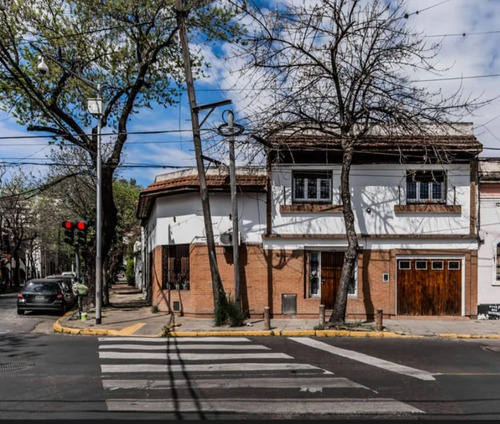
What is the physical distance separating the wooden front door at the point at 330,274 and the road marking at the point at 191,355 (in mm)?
6320

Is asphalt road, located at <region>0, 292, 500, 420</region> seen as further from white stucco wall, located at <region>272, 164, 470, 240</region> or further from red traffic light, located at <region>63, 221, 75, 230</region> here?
white stucco wall, located at <region>272, 164, 470, 240</region>

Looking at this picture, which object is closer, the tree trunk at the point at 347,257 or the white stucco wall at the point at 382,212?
the tree trunk at the point at 347,257

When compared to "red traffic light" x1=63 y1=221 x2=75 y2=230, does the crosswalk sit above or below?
below

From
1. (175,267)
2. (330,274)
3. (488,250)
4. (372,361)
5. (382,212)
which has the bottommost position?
(372,361)

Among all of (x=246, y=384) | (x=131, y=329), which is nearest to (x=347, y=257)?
(x=131, y=329)

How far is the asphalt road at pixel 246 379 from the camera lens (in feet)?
19.9

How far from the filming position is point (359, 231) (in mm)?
15992

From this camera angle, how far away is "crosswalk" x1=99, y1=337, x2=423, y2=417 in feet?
20.3

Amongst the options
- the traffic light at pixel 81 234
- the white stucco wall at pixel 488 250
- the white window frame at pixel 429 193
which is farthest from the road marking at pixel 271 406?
the white stucco wall at pixel 488 250

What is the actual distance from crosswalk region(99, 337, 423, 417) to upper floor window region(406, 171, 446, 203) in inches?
342

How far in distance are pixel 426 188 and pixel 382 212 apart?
1.83 m

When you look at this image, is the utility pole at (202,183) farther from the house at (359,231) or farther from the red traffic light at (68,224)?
the red traffic light at (68,224)

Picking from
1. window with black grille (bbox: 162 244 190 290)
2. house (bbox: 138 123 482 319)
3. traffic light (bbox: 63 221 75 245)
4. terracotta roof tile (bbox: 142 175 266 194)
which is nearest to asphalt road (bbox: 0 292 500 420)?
house (bbox: 138 123 482 319)

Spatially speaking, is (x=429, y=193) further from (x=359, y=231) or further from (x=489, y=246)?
(x=359, y=231)
